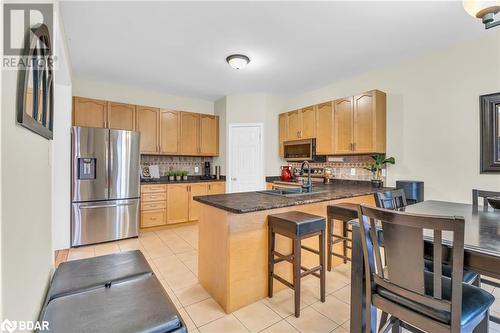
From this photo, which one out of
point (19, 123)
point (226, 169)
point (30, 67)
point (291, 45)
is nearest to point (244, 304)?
point (19, 123)

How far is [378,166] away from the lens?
3459 mm

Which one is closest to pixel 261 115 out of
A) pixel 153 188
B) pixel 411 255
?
pixel 153 188

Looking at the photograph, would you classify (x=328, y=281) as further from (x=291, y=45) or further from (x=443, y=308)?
(x=291, y=45)

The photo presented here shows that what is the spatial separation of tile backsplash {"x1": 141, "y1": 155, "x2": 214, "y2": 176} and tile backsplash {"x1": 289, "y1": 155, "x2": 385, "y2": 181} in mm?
2597

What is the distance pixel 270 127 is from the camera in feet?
16.0

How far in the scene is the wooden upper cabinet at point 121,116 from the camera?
4.11 metres

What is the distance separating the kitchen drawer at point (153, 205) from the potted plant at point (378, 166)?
11.4ft

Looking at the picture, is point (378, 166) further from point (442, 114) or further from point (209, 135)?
point (209, 135)

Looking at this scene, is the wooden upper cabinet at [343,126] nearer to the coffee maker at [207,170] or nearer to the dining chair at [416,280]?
the dining chair at [416,280]

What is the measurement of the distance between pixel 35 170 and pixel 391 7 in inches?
114

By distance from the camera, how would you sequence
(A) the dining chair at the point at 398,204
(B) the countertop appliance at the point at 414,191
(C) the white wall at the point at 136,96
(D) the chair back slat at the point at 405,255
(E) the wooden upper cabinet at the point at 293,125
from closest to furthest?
(D) the chair back slat at the point at 405,255, (A) the dining chair at the point at 398,204, (B) the countertop appliance at the point at 414,191, (C) the white wall at the point at 136,96, (E) the wooden upper cabinet at the point at 293,125

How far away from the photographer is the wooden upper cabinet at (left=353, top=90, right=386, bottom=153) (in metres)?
3.38

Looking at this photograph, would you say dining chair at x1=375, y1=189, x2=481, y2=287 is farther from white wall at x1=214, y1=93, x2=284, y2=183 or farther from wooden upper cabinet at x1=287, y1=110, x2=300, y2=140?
white wall at x1=214, y1=93, x2=284, y2=183

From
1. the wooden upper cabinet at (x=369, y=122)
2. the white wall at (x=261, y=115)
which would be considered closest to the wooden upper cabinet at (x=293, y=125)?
the white wall at (x=261, y=115)
